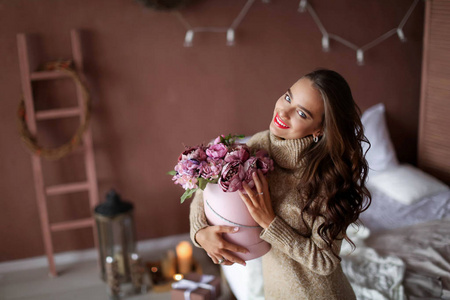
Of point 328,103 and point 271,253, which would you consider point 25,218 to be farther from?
point 328,103

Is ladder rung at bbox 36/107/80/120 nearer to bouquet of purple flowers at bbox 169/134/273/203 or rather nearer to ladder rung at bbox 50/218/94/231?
ladder rung at bbox 50/218/94/231

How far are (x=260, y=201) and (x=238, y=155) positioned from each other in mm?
155

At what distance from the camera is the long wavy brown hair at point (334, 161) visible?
47.7 inches

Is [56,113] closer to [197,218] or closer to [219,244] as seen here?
[197,218]

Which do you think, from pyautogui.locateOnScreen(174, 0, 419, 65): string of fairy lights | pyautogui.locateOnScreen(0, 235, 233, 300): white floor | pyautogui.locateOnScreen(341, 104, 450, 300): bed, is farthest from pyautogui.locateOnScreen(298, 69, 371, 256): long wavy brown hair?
pyautogui.locateOnScreen(174, 0, 419, 65): string of fairy lights

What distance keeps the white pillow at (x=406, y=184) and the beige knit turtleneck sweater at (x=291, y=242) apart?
1653mm

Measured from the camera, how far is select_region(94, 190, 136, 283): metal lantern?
9.02 ft

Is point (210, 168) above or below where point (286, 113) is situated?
below

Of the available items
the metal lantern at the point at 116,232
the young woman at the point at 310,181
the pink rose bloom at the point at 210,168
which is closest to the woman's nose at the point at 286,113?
the young woman at the point at 310,181

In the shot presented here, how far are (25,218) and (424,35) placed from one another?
10.7ft

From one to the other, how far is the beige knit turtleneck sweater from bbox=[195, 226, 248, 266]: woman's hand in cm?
4

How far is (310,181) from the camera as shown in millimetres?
1281

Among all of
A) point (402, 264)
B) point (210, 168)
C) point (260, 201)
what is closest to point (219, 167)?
point (210, 168)

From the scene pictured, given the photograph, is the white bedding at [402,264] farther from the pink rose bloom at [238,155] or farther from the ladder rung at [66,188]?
the ladder rung at [66,188]
